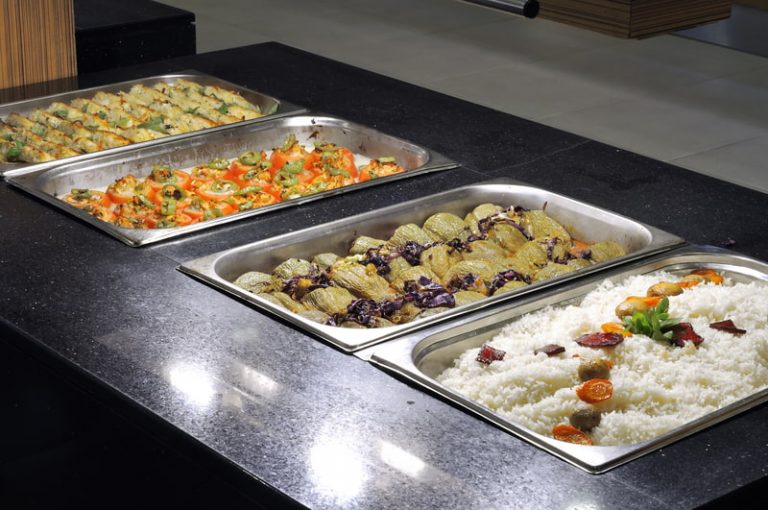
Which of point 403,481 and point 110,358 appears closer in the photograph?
point 403,481

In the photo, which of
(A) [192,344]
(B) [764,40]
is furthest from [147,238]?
(B) [764,40]

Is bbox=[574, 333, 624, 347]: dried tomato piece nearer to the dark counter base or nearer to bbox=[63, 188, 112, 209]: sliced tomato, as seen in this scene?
bbox=[63, 188, 112, 209]: sliced tomato

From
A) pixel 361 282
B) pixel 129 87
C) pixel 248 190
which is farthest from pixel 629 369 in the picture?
pixel 129 87

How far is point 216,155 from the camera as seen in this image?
264 cm

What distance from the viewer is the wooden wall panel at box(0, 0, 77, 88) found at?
2938 millimetres

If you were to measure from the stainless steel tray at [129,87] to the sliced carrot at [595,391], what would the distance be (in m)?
1.28

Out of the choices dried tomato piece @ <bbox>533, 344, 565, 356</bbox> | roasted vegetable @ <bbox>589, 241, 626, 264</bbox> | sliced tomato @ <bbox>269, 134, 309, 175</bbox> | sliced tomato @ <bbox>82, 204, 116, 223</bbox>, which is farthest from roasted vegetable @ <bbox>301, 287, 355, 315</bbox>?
sliced tomato @ <bbox>269, 134, 309, 175</bbox>

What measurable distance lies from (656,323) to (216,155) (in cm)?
122

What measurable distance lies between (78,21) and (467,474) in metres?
2.38

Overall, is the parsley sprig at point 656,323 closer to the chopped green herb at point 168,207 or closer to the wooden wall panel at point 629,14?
the wooden wall panel at point 629,14

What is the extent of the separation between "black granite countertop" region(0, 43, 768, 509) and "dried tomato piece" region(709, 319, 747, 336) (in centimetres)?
23

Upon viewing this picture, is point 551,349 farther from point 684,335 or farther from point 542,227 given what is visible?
point 542,227

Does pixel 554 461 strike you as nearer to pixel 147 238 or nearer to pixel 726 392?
pixel 726 392

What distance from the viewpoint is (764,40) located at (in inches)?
248
